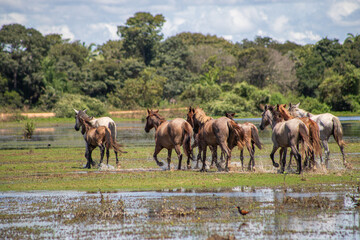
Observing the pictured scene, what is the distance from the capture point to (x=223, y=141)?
670 inches

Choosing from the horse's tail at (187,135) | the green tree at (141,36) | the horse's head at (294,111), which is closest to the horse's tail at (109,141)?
the horse's tail at (187,135)

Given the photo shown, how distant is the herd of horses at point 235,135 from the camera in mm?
16000

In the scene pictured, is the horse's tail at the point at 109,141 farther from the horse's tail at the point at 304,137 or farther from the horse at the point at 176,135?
the horse's tail at the point at 304,137

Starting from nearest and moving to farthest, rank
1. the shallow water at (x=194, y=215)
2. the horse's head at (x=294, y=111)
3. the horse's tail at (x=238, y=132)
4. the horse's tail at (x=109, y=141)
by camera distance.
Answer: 1. the shallow water at (x=194, y=215)
2. the horse's tail at (x=238, y=132)
3. the horse's tail at (x=109, y=141)
4. the horse's head at (x=294, y=111)

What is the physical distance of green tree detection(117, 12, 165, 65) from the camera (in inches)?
3408

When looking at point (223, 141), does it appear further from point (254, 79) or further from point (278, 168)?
point (254, 79)

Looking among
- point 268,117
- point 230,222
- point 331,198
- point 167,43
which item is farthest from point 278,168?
point 167,43

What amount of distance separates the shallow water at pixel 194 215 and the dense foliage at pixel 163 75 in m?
46.7

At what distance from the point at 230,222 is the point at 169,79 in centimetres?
7032

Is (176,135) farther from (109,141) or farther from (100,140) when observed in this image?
(100,140)

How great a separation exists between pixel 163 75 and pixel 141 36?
31.3ft

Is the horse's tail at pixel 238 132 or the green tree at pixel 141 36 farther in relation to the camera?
the green tree at pixel 141 36

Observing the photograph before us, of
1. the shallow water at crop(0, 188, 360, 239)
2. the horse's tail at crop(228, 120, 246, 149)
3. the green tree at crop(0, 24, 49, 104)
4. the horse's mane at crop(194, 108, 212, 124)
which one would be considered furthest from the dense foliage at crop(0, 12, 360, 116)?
the shallow water at crop(0, 188, 360, 239)

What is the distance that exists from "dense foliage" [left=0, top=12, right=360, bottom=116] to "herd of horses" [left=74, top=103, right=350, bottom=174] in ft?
132
